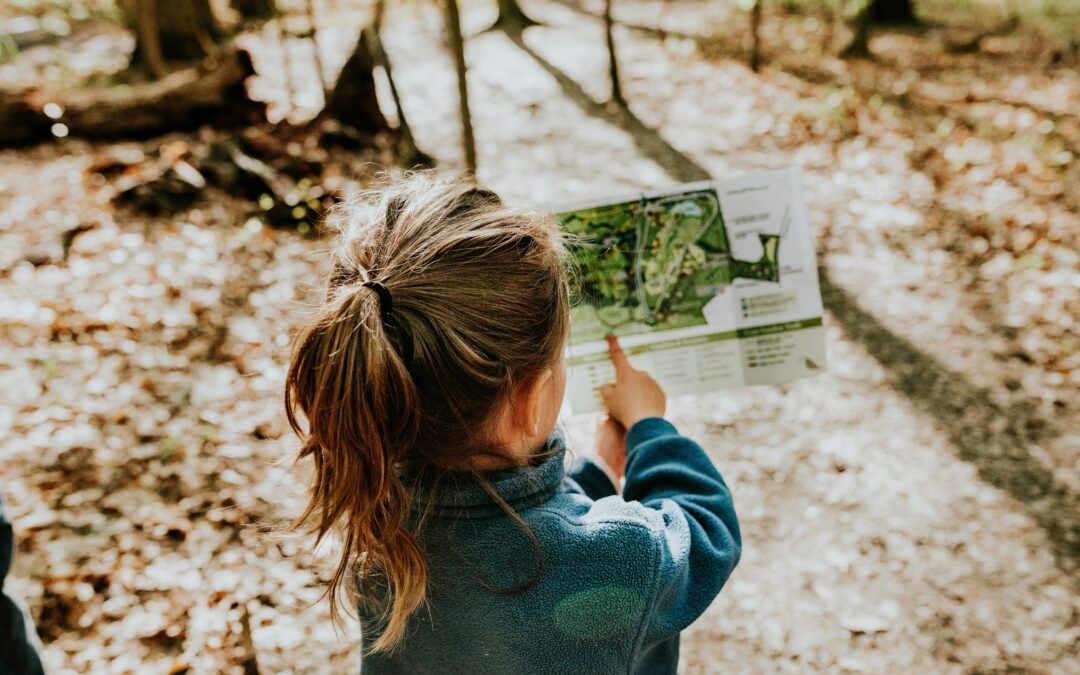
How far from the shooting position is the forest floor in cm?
267

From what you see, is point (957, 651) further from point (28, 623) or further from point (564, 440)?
point (28, 623)

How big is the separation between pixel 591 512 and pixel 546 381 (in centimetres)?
23

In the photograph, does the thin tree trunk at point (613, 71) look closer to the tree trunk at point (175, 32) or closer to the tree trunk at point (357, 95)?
the tree trunk at point (357, 95)

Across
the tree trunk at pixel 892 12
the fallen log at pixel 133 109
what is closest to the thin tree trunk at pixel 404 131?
the fallen log at pixel 133 109

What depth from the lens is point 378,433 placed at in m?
1.12

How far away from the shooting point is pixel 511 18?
12.1 metres

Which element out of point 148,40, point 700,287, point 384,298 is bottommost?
point 700,287

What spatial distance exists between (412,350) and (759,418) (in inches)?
120

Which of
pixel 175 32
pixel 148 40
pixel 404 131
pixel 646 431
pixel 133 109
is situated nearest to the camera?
pixel 646 431

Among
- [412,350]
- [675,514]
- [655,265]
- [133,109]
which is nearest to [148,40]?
[133,109]

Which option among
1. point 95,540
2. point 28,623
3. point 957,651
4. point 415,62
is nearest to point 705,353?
point 957,651

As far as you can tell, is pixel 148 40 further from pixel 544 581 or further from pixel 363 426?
pixel 544 581

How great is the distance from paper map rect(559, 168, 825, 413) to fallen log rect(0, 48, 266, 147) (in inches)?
230

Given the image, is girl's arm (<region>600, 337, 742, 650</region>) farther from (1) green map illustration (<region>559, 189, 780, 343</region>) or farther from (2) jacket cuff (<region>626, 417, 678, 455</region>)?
(1) green map illustration (<region>559, 189, 780, 343</region>)
